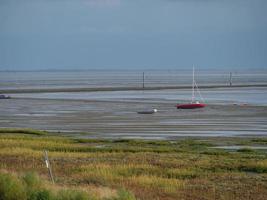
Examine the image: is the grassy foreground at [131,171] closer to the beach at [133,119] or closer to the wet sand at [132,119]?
the wet sand at [132,119]

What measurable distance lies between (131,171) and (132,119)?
3089 cm

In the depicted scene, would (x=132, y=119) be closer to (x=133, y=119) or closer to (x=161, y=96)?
(x=133, y=119)

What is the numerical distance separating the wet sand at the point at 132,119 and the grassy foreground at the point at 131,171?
7122 mm

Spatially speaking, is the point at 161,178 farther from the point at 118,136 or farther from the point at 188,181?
the point at 118,136

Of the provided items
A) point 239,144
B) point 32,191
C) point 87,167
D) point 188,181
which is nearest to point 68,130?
point 239,144

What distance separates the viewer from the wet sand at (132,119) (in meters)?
43.9

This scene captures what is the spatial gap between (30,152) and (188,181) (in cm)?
955

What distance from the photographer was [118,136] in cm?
4153

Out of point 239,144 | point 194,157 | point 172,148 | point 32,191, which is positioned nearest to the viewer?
point 32,191

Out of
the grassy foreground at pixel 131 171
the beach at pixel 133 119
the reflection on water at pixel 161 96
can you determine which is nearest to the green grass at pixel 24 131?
the beach at pixel 133 119

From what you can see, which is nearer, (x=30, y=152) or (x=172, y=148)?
(x=30, y=152)

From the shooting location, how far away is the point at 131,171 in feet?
80.4

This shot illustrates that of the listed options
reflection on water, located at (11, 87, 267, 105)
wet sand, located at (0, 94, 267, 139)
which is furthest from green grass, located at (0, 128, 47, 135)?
reflection on water, located at (11, 87, 267, 105)

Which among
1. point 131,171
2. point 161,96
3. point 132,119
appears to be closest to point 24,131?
point 132,119
